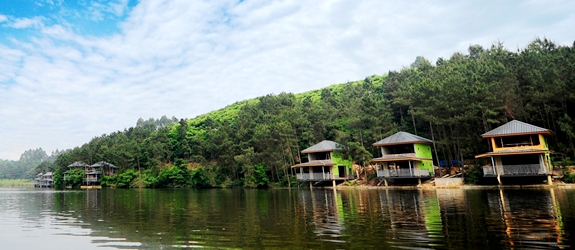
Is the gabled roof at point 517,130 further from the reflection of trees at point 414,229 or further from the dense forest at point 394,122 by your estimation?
the reflection of trees at point 414,229

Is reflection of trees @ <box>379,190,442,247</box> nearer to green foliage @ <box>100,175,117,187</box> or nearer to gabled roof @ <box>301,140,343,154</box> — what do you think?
gabled roof @ <box>301,140,343,154</box>

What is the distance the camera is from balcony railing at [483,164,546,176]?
28266 millimetres

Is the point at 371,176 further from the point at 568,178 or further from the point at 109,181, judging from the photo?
the point at 109,181

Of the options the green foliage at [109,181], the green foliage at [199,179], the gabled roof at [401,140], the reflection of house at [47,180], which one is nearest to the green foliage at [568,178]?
the gabled roof at [401,140]

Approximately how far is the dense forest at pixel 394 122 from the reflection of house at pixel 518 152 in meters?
1.63

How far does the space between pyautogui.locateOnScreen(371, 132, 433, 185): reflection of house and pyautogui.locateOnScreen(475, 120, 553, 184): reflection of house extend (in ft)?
23.8

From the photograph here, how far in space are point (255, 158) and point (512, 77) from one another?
119ft

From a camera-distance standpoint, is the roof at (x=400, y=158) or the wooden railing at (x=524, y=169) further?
the roof at (x=400, y=158)

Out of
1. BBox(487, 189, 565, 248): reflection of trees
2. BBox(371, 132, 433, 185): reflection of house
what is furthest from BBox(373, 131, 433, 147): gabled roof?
BBox(487, 189, 565, 248): reflection of trees

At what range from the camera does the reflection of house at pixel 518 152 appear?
94.2 ft

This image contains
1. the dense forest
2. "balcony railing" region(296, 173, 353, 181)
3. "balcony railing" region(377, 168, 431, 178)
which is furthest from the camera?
"balcony railing" region(296, 173, 353, 181)

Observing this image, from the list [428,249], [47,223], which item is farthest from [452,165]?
[47,223]

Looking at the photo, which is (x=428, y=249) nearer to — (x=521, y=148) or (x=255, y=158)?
(x=521, y=148)

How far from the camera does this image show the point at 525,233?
9.50 m
